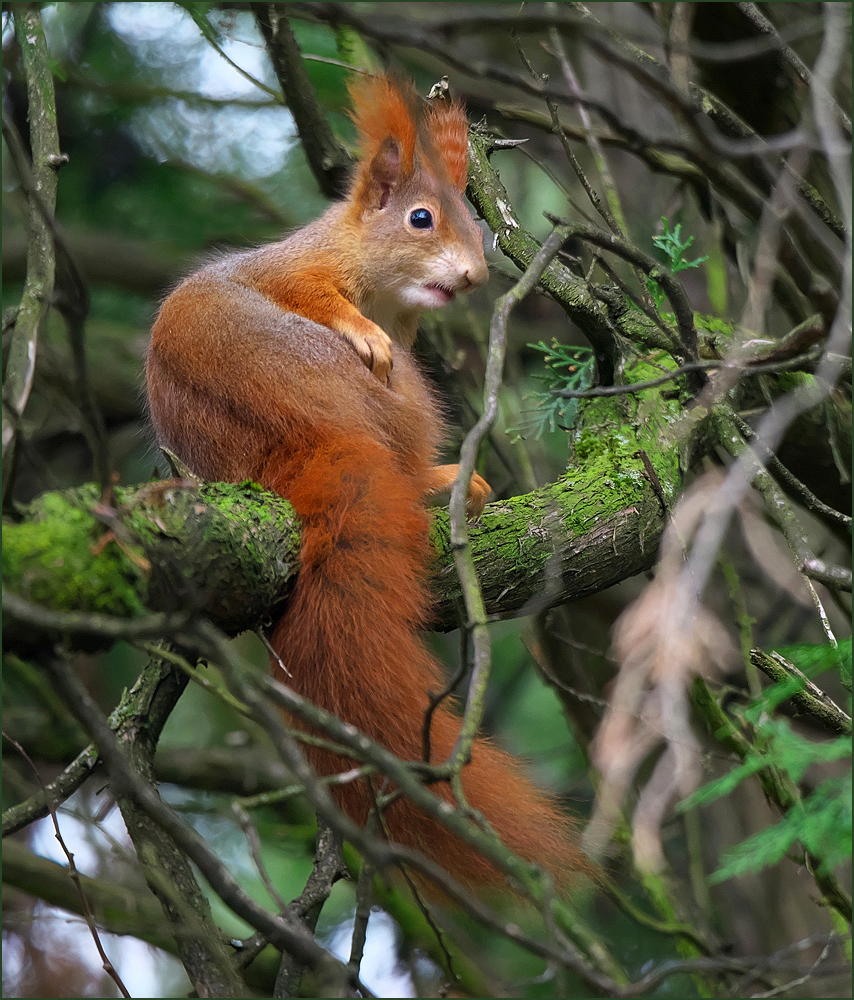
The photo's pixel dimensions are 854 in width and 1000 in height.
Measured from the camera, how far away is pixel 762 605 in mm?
4848

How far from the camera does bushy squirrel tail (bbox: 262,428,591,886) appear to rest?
75.1 inches

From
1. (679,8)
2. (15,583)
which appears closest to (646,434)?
(679,8)

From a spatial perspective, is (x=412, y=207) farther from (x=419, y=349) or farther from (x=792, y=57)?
(x=792, y=57)

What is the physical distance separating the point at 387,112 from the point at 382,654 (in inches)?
79.0

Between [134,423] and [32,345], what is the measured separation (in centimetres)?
316

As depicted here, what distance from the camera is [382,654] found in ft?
6.81

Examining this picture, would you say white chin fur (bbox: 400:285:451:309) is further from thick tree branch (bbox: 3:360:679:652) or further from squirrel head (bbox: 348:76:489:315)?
thick tree branch (bbox: 3:360:679:652)

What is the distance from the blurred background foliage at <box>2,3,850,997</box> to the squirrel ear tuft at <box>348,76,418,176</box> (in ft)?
0.81

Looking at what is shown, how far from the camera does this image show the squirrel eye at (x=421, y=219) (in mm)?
3213

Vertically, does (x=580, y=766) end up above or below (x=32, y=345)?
below

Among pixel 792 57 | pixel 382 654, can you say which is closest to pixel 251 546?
pixel 382 654

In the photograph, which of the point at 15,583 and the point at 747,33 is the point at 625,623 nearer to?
the point at 15,583

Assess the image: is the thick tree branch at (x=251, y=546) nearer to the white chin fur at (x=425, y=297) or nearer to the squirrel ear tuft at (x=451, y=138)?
the white chin fur at (x=425, y=297)

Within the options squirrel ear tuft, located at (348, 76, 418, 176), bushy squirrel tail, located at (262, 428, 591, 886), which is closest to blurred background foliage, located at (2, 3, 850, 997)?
squirrel ear tuft, located at (348, 76, 418, 176)
